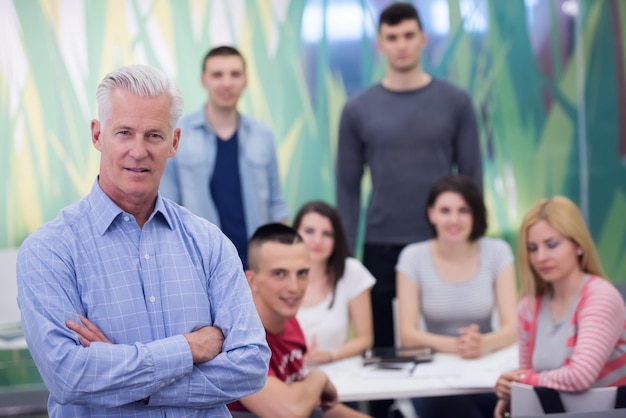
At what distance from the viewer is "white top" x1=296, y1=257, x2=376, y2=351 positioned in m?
4.00

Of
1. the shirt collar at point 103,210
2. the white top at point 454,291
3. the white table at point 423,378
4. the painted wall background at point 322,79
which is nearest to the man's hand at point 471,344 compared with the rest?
the white table at point 423,378

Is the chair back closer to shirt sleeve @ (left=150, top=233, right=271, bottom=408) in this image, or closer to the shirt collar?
shirt sleeve @ (left=150, top=233, right=271, bottom=408)

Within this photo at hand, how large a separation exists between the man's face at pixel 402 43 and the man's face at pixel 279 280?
1.46m

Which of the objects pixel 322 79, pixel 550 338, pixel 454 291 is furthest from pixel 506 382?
pixel 322 79

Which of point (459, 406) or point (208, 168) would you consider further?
point (208, 168)

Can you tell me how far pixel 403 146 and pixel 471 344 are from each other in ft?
3.64

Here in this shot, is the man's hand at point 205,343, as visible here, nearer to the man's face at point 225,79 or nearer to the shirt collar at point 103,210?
the shirt collar at point 103,210

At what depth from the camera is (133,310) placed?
1.95 m

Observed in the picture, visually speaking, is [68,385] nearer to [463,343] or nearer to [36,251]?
[36,251]

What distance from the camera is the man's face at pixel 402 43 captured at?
14.3 feet

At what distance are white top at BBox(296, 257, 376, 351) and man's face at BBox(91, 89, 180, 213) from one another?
2081 millimetres

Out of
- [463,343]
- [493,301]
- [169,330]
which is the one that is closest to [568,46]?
[493,301]

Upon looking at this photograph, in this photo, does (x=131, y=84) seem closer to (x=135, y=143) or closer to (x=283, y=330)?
(x=135, y=143)

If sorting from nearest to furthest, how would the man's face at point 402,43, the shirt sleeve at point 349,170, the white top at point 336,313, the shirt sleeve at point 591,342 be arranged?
the shirt sleeve at point 591,342 → the white top at point 336,313 → the man's face at point 402,43 → the shirt sleeve at point 349,170
